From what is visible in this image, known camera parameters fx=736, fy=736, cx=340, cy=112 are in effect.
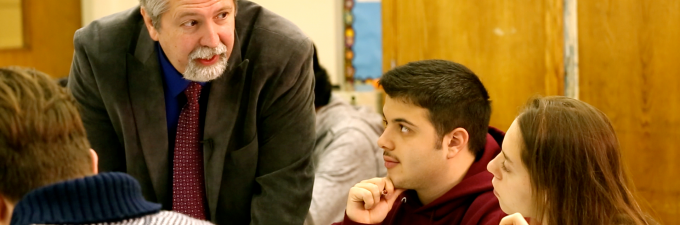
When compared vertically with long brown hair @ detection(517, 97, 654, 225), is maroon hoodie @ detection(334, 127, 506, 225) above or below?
below

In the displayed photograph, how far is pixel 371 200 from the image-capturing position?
75.2 inches

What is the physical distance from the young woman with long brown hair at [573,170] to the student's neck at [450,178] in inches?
17.2

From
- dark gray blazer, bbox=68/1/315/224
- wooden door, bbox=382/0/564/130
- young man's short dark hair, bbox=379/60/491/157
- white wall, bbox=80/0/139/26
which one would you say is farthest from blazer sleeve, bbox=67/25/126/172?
white wall, bbox=80/0/139/26

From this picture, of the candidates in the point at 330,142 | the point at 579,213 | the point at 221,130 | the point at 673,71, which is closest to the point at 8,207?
the point at 221,130

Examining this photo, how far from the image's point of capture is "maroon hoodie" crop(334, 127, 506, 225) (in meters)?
1.78

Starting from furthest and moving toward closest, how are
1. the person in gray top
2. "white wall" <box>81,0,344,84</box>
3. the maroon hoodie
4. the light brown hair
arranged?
"white wall" <box>81,0,344,84</box> < the person in gray top < the maroon hoodie < the light brown hair

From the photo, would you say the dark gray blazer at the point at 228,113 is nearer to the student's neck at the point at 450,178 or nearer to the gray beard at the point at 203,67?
the gray beard at the point at 203,67

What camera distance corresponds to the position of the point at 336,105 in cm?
333

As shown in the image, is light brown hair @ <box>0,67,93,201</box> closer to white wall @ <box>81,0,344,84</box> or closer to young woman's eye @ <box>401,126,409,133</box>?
young woman's eye @ <box>401,126,409,133</box>

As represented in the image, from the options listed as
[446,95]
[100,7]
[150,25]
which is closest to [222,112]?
[150,25]

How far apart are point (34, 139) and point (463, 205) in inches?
42.6

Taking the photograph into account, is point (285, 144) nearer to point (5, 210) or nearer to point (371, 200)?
point (371, 200)

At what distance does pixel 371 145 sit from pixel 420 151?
1.21 m

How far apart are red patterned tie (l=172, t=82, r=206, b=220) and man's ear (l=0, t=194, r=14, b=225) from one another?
817 mm
